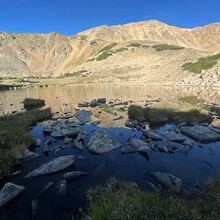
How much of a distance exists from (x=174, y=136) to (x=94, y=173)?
9.56m

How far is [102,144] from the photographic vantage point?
18594 millimetres

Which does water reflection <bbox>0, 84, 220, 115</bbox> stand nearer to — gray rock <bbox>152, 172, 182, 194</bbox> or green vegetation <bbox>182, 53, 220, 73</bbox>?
gray rock <bbox>152, 172, 182, 194</bbox>

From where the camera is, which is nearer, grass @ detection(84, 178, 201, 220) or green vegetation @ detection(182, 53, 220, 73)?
grass @ detection(84, 178, 201, 220)

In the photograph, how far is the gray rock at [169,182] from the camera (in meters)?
11.8

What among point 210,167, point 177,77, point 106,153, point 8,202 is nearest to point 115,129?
point 106,153

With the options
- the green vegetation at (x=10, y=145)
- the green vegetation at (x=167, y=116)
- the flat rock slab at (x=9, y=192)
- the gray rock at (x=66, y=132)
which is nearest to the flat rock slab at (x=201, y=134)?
the green vegetation at (x=167, y=116)

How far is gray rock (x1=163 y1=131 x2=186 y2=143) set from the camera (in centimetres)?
2009

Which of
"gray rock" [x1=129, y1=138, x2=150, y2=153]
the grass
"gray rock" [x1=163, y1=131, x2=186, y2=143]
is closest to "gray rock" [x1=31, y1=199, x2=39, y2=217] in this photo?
the grass

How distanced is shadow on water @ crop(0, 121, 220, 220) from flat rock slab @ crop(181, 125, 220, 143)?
106 centimetres

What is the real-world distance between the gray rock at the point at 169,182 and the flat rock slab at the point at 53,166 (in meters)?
5.73

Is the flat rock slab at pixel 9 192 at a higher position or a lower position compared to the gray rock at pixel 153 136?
higher

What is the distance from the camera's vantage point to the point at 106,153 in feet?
57.4

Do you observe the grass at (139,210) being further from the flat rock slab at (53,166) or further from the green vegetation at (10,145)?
the green vegetation at (10,145)

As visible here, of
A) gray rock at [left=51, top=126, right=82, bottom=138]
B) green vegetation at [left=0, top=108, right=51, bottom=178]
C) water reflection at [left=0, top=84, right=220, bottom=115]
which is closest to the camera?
green vegetation at [left=0, top=108, right=51, bottom=178]
